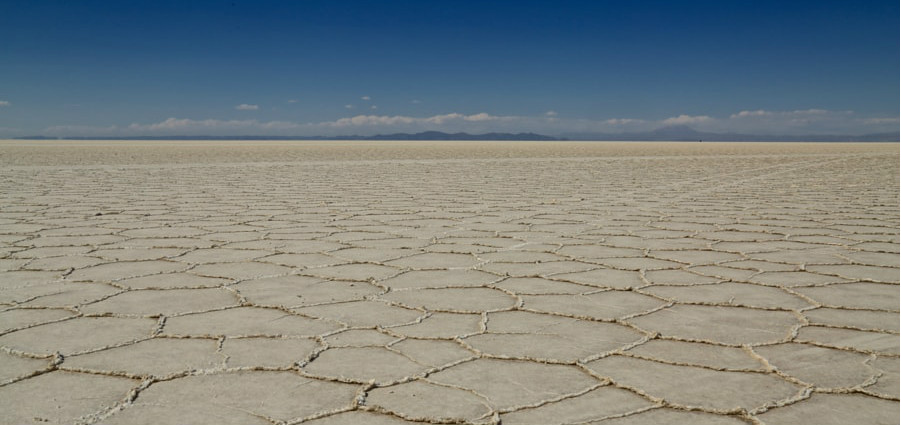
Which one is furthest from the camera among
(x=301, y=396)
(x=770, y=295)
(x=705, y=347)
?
(x=770, y=295)

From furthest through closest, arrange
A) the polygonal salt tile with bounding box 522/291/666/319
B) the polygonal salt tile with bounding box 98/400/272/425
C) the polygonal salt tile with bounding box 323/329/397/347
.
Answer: the polygonal salt tile with bounding box 522/291/666/319 → the polygonal salt tile with bounding box 323/329/397/347 → the polygonal salt tile with bounding box 98/400/272/425

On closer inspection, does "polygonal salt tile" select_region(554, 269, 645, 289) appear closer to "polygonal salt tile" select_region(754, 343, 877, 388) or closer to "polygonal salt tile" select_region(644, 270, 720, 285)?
"polygonal salt tile" select_region(644, 270, 720, 285)

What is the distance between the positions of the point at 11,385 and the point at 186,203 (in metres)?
3.57

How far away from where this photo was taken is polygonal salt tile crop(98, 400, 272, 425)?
123 cm

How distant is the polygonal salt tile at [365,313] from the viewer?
6.09 feet

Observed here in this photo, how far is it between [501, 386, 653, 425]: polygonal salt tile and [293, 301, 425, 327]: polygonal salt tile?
609mm

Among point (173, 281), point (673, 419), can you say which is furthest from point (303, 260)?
point (673, 419)

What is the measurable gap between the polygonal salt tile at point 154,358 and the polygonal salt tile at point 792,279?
1.61 meters

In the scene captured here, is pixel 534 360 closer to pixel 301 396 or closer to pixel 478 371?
pixel 478 371

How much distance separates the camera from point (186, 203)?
4.83 m

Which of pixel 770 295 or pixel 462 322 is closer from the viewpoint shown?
pixel 462 322

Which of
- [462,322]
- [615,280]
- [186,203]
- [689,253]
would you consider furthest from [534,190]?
[462,322]

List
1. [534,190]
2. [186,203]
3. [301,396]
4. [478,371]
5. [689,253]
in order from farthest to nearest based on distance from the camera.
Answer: [534,190]
[186,203]
[689,253]
[478,371]
[301,396]

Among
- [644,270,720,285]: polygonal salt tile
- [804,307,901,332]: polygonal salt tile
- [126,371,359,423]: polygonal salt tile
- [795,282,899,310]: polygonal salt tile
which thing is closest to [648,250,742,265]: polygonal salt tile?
[644,270,720,285]: polygonal salt tile
